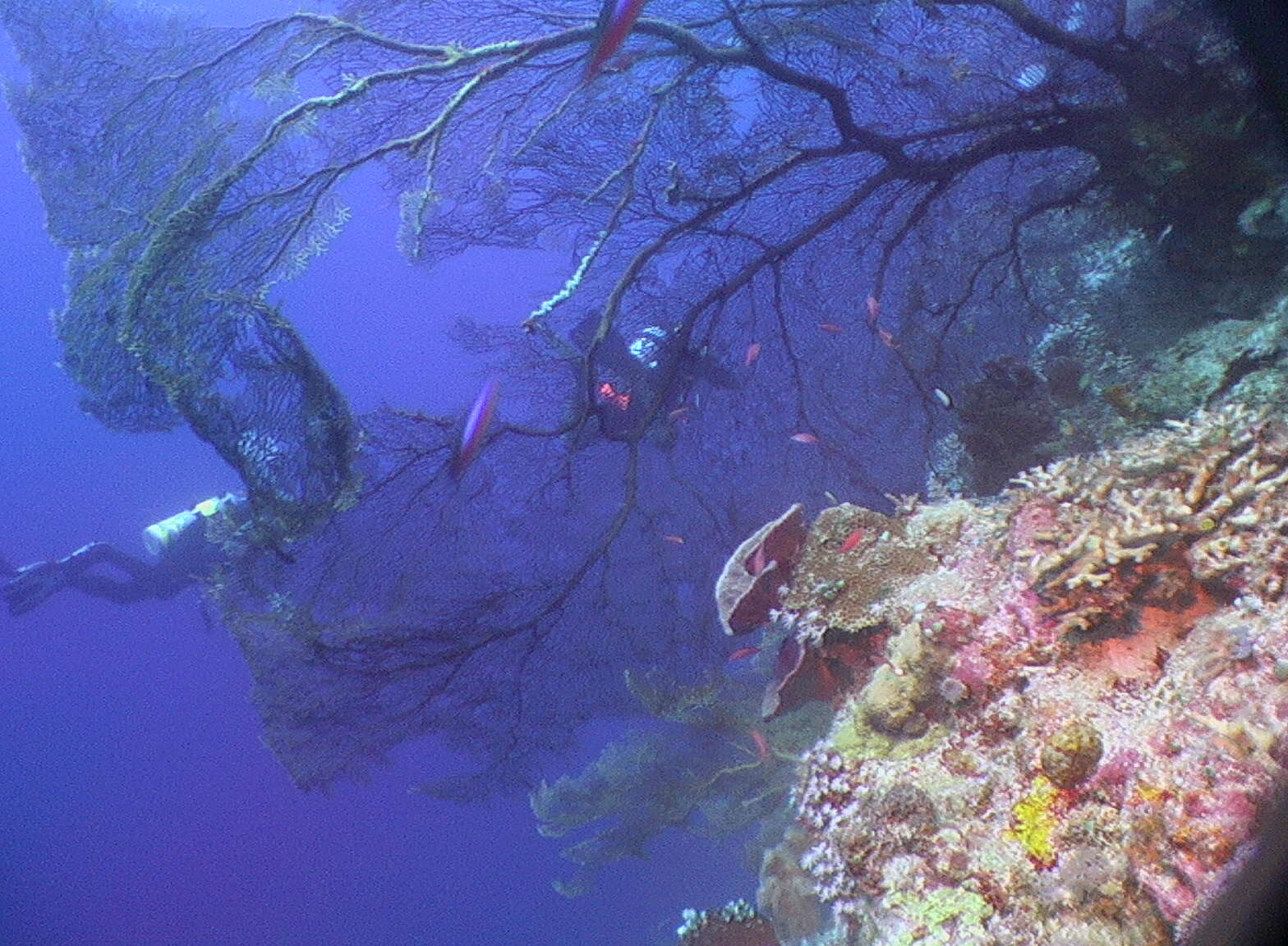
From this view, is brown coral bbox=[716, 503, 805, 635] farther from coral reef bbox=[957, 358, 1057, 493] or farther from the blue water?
the blue water

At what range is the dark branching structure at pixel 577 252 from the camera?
438cm

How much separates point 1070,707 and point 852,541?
4.38 ft

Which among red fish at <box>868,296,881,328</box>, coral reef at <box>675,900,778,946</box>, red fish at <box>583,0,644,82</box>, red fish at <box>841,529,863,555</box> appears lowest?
coral reef at <box>675,900,778,946</box>

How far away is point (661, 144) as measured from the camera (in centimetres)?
513

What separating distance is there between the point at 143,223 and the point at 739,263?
4050 mm

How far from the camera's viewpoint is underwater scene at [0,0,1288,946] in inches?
94.3

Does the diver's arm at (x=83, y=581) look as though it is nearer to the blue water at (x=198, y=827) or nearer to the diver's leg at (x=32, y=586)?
the diver's leg at (x=32, y=586)

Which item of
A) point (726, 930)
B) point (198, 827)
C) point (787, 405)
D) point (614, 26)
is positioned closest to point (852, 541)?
point (614, 26)

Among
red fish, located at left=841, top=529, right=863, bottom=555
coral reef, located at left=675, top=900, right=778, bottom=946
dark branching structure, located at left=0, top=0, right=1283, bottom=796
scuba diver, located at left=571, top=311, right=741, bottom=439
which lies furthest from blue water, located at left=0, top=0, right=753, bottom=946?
red fish, located at left=841, top=529, right=863, bottom=555

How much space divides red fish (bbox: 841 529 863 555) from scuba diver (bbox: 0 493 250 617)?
11785 millimetres

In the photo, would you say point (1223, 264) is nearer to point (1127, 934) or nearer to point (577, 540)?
point (1127, 934)

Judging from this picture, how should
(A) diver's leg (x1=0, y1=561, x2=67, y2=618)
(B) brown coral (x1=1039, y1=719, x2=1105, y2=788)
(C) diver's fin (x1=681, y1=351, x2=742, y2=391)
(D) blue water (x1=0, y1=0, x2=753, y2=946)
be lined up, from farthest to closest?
(D) blue water (x1=0, y1=0, x2=753, y2=946)
(A) diver's leg (x1=0, y1=561, x2=67, y2=618)
(C) diver's fin (x1=681, y1=351, x2=742, y2=391)
(B) brown coral (x1=1039, y1=719, x2=1105, y2=788)

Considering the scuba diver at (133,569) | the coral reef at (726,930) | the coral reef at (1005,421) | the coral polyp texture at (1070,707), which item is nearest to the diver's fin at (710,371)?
the coral reef at (1005,421)

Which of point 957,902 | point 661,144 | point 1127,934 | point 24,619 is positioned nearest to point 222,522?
point 661,144
